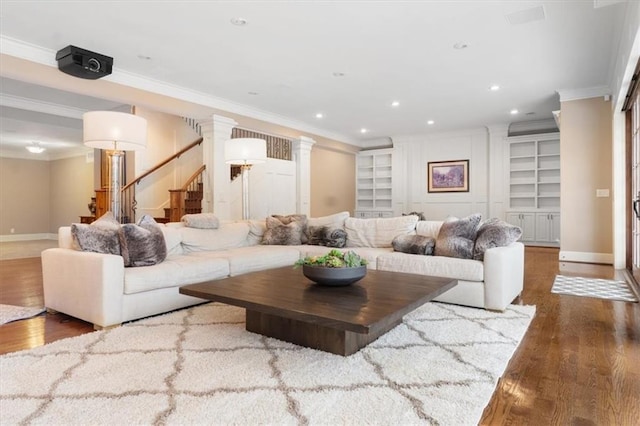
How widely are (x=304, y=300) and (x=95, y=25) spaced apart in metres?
3.44

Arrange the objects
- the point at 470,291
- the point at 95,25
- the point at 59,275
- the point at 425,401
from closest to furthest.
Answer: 1. the point at 425,401
2. the point at 59,275
3. the point at 470,291
4. the point at 95,25

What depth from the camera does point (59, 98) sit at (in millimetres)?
6102

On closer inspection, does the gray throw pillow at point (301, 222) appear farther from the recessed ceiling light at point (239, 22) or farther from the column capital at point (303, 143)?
the column capital at point (303, 143)

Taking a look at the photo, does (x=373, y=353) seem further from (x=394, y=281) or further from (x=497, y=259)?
(x=497, y=259)

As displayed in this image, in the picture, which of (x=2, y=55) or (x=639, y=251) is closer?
(x=2, y=55)

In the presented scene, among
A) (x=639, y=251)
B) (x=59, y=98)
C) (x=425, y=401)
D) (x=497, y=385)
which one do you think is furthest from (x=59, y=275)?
(x=639, y=251)

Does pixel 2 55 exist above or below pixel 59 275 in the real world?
above

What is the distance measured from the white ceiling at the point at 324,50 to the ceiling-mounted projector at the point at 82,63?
0.08 metres

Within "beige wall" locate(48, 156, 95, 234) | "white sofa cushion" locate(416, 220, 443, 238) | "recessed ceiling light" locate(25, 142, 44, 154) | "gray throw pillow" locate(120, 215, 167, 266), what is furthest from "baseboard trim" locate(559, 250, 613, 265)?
"recessed ceiling light" locate(25, 142, 44, 154)

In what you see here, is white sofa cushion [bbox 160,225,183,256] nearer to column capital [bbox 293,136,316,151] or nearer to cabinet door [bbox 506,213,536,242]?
column capital [bbox 293,136,316,151]

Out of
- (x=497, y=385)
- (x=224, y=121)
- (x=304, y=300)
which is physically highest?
(x=224, y=121)

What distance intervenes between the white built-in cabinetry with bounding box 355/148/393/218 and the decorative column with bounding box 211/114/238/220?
196 inches

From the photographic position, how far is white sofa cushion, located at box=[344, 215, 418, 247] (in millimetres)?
4367

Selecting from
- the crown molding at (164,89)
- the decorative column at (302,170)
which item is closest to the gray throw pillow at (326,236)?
the crown molding at (164,89)
